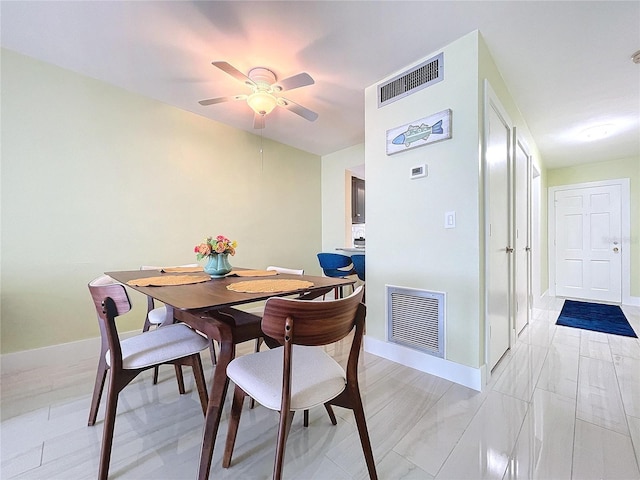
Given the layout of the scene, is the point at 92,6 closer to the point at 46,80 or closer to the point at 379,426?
the point at 46,80

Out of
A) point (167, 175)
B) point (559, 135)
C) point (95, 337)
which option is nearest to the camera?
point (95, 337)

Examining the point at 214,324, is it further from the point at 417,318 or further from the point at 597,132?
the point at 597,132

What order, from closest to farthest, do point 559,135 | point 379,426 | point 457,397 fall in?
point 379,426
point 457,397
point 559,135

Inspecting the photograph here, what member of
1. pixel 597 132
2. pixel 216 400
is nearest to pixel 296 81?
pixel 216 400

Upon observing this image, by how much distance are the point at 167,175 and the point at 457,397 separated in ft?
10.6

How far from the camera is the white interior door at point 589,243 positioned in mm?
4305

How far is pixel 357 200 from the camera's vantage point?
4.40 meters

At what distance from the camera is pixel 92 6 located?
1.62 meters

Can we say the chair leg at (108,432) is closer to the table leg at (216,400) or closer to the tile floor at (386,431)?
the tile floor at (386,431)

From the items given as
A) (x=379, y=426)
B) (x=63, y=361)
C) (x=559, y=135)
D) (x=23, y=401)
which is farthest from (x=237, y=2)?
(x=559, y=135)

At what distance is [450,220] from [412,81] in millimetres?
1187

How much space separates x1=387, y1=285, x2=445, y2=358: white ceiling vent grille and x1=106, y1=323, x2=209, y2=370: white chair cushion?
4.96 ft

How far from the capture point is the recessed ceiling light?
3.15 m

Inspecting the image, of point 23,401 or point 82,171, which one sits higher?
point 82,171
